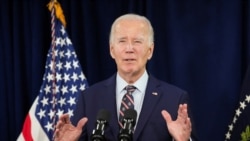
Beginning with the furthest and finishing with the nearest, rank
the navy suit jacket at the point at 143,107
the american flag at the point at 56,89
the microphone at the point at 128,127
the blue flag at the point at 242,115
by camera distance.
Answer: the american flag at the point at 56,89 < the blue flag at the point at 242,115 < the navy suit jacket at the point at 143,107 < the microphone at the point at 128,127

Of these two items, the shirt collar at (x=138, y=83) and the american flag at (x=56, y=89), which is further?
the american flag at (x=56, y=89)

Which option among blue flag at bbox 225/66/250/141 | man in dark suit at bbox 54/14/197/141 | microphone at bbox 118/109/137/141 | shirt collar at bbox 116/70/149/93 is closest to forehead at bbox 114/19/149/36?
man in dark suit at bbox 54/14/197/141

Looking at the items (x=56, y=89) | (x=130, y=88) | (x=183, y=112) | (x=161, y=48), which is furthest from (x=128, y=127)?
(x=161, y=48)

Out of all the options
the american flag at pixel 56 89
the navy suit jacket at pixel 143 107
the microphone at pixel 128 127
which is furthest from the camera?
the american flag at pixel 56 89

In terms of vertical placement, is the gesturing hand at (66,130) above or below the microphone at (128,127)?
below

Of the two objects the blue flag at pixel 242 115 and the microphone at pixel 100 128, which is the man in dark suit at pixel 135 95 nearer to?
the microphone at pixel 100 128

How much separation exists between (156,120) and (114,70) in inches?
61.2

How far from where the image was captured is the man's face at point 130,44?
2.33 meters

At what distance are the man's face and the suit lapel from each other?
13 cm

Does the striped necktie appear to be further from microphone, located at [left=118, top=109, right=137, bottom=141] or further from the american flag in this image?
the american flag

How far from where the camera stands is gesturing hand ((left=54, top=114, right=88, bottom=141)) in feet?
6.75

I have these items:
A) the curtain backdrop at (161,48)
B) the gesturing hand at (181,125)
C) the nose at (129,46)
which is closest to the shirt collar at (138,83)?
the nose at (129,46)

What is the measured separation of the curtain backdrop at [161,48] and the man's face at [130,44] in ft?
3.98

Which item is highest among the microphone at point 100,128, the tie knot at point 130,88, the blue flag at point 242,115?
the microphone at point 100,128
